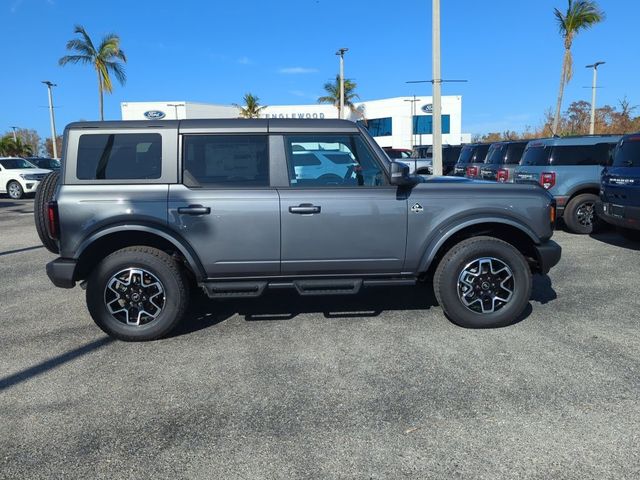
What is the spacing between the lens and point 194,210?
166 inches

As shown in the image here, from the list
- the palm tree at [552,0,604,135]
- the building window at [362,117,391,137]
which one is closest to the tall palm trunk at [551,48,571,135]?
the palm tree at [552,0,604,135]

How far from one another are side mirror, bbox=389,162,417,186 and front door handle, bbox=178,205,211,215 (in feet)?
5.33

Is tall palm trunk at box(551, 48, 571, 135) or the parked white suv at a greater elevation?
tall palm trunk at box(551, 48, 571, 135)

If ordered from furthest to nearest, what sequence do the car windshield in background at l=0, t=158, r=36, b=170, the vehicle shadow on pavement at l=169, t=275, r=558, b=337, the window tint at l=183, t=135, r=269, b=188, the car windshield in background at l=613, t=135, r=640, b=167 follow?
1. the car windshield in background at l=0, t=158, r=36, b=170
2. the car windshield in background at l=613, t=135, r=640, b=167
3. the vehicle shadow on pavement at l=169, t=275, r=558, b=337
4. the window tint at l=183, t=135, r=269, b=188

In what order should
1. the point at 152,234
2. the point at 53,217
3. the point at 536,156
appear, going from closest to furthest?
the point at 53,217
the point at 152,234
the point at 536,156

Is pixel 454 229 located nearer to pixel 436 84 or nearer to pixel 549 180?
pixel 549 180

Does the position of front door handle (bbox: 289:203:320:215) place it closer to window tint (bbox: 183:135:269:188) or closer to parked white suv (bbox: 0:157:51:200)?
window tint (bbox: 183:135:269:188)

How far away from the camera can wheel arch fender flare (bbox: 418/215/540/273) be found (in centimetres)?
A: 445

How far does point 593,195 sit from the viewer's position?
959 centimetres

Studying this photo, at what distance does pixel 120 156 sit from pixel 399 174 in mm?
2452

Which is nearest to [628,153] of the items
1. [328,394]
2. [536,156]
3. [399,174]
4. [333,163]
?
[536,156]

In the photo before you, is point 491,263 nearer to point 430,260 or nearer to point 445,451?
point 430,260

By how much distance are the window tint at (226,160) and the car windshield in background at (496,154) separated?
9.40m

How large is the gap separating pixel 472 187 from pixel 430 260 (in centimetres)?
78
